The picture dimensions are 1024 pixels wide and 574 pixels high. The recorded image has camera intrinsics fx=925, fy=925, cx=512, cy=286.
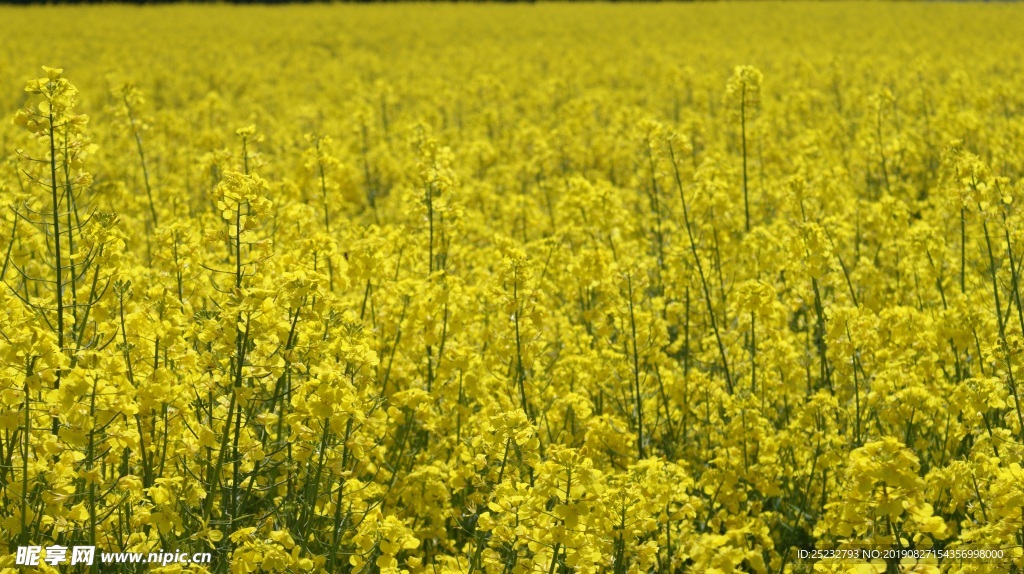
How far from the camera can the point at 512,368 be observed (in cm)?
457

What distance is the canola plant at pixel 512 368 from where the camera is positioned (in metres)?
2.81

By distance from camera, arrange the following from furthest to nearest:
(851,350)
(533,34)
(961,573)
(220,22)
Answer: (220,22), (533,34), (851,350), (961,573)

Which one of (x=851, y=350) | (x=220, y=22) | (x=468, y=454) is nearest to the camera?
(x=468, y=454)

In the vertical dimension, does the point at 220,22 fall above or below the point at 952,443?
above

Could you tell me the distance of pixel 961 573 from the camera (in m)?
2.90

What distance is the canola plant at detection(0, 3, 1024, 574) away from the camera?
2.81m

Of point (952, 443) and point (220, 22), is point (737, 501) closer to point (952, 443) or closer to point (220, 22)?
point (952, 443)

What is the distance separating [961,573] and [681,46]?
19.9m

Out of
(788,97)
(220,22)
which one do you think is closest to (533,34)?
(220,22)

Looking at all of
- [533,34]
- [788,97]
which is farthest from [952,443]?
[533,34]

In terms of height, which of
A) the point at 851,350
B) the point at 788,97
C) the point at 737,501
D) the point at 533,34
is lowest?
the point at 737,501

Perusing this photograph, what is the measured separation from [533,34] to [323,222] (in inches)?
958

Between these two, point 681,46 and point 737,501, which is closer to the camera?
point 737,501

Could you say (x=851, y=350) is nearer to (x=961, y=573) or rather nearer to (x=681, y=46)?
(x=961, y=573)
